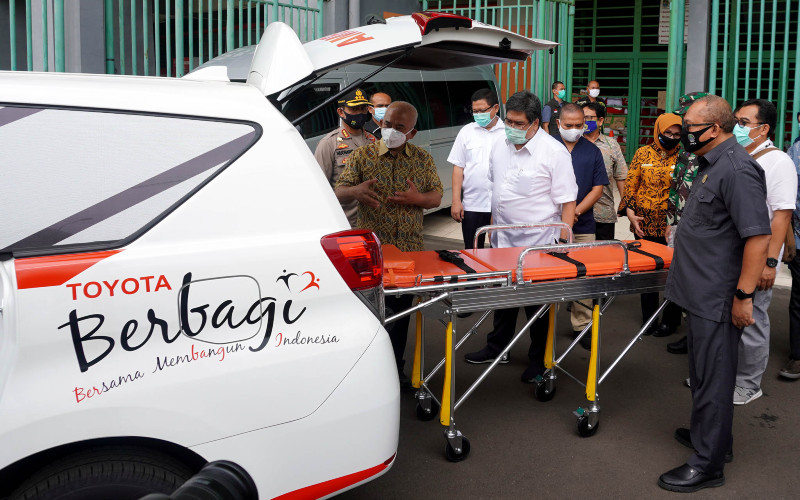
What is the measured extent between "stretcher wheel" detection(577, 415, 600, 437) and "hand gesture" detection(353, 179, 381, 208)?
1673mm

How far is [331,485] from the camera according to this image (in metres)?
2.82

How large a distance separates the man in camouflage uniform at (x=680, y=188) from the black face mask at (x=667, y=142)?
169 millimetres

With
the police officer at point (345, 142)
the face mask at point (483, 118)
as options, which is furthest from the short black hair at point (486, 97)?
the police officer at point (345, 142)

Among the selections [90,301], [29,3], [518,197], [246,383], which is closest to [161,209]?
[90,301]

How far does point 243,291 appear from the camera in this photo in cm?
262

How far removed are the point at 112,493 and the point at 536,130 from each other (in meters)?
3.67

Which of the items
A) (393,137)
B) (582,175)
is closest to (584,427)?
(393,137)

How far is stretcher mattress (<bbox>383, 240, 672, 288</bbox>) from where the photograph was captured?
3906 mm

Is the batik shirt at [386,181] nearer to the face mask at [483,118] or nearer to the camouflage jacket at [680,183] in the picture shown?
the camouflage jacket at [680,183]

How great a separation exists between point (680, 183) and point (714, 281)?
201 centimetres

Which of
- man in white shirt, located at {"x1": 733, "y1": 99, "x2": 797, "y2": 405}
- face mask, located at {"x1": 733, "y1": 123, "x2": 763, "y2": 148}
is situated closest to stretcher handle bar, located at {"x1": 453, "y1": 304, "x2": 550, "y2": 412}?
man in white shirt, located at {"x1": 733, "y1": 99, "x2": 797, "y2": 405}

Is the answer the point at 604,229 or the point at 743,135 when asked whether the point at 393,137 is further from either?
the point at 604,229

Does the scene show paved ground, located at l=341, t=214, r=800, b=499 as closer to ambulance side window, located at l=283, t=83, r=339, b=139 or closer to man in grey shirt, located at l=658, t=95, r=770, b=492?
man in grey shirt, located at l=658, t=95, r=770, b=492

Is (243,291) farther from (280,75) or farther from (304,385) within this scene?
(280,75)
